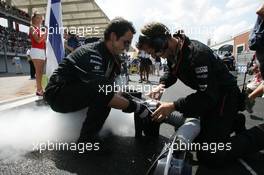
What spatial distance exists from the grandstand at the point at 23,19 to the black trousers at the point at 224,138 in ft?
52.2

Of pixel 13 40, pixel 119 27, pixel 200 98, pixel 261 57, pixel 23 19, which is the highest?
pixel 23 19

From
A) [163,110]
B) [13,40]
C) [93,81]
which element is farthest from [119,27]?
[13,40]

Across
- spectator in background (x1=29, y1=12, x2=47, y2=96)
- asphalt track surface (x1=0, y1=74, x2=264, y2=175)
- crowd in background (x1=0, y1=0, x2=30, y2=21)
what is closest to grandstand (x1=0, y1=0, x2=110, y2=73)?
crowd in background (x1=0, y1=0, x2=30, y2=21)

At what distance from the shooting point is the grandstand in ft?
73.8

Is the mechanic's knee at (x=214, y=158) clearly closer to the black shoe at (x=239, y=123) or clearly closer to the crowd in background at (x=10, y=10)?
the black shoe at (x=239, y=123)

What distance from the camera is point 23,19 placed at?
28922 millimetres

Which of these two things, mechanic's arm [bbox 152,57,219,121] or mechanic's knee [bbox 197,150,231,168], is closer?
mechanic's arm [bbox 152,57,219,121]

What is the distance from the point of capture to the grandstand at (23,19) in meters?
22.5

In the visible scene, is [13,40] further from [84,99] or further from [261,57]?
[261,57]

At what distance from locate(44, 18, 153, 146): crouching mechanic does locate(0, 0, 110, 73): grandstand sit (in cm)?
1550

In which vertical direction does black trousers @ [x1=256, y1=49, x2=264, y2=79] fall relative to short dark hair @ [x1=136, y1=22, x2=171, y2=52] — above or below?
below

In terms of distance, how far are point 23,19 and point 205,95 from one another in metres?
29.5

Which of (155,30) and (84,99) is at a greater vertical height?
(155,30)

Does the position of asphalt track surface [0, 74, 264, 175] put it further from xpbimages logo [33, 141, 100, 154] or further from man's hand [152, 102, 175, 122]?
man's hand [152, 102, 175, 122]
